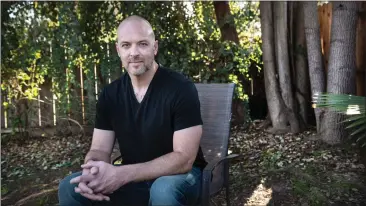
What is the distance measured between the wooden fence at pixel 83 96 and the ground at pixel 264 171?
0.46 metres

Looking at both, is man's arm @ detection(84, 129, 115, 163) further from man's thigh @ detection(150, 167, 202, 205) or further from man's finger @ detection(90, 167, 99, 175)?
→ man's thigh @ detection(150, 167, 202, 205)

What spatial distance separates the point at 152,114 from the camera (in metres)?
2.19

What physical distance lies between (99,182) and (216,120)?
42.1 inches

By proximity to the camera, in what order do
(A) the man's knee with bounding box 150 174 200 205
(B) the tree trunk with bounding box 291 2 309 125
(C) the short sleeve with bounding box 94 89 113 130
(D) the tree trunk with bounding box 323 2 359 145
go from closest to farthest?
(A) the man's knee with bounding box 150 174 200 205, (C) the short sleeve with bounding box 94 89 113 130, (D) the tree trunk with bounding box 323 2 359 145, (B) the tree trunk with bounding box 291 2 309 125

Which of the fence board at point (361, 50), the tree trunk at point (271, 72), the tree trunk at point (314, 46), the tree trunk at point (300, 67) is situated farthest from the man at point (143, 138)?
the fence board at point (361, 50)

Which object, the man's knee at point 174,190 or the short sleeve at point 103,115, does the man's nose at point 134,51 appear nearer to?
the short sleeve at point 103,115

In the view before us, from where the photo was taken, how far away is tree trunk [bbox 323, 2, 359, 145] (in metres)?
3.99

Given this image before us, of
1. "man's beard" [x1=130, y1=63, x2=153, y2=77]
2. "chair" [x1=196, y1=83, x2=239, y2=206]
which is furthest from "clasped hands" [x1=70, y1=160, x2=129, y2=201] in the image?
"chair" [x1=196, y1=83, x2=239, y2=206]

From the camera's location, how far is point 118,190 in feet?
7.18

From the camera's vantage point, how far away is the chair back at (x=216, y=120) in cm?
277

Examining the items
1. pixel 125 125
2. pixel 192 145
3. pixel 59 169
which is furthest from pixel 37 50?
pixel 192 145

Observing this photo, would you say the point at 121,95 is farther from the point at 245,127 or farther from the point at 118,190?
the point at 245,127

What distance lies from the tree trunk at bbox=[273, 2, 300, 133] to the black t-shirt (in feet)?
8.82

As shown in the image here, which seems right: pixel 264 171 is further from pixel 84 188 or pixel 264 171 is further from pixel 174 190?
pixel 84 188
